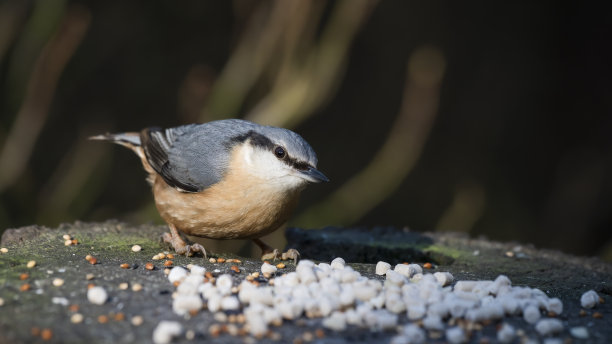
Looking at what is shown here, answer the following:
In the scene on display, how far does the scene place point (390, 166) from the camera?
5691mm

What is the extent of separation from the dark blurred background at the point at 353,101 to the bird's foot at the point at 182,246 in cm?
139

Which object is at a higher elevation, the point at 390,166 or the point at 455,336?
the point at 455,336

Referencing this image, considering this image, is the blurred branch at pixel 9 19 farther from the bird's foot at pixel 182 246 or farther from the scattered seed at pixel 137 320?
the scattered seed at pixel 137 320

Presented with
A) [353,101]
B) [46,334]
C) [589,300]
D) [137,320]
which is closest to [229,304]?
[137,320]

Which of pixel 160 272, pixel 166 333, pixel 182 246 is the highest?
pixel 166 333

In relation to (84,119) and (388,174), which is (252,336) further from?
(84,119)

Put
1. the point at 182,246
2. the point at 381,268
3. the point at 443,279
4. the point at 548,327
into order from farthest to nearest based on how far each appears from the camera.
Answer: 1. the point at 182,246
2. the point at 381,268
3. the point at 443,279
4. the point at 548,327

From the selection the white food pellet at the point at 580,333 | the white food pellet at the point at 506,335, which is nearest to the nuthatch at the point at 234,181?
the white food pellet at the point at 506,335

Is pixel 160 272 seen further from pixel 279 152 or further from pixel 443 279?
pixel 443 279

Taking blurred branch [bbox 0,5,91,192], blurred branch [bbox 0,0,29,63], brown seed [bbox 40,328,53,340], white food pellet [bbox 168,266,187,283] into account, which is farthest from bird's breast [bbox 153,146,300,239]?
blurred branch [bbox 0,0,29,63]

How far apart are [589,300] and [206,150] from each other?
201 cm

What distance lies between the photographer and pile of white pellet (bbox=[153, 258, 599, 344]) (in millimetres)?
2385

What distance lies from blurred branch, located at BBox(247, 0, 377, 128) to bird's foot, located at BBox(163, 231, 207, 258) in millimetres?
1604

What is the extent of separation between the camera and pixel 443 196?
7605 mm
